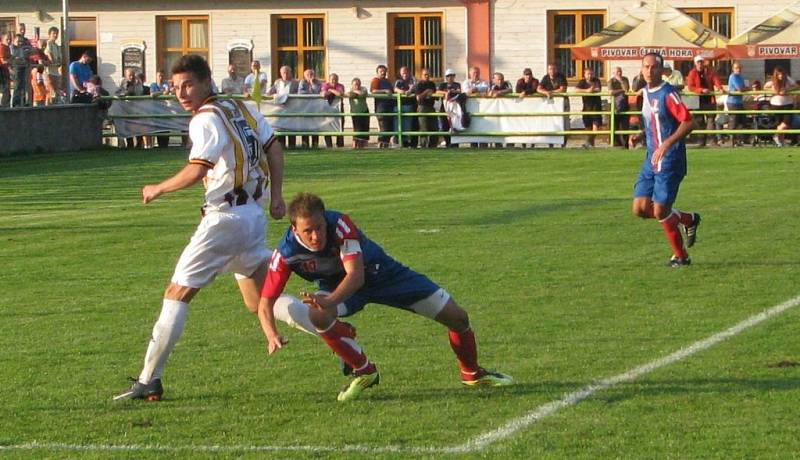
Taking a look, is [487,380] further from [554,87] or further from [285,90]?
[285,90]

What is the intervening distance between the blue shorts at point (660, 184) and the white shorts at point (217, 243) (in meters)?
5.82

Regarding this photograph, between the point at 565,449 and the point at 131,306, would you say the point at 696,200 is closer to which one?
the point at 131,306

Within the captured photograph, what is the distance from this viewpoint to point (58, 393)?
8016 mm

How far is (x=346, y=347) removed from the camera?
7758 mm

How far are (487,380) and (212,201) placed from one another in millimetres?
1643

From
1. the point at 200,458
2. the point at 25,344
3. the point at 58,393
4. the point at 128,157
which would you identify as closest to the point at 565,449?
the point at 200,458

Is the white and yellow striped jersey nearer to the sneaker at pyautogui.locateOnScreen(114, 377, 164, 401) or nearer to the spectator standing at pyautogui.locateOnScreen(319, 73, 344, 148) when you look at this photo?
the sneaker at pyautogui.locateOnScreen(114, 377, 164, 401)

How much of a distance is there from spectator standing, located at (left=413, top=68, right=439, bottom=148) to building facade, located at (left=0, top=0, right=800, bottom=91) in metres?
6.68

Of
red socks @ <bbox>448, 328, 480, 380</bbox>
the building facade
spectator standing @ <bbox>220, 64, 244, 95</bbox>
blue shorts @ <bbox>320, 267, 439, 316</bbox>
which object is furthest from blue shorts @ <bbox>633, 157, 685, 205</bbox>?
the building facade

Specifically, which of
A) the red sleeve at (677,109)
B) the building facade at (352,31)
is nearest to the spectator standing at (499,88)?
the building facade at (352,31)

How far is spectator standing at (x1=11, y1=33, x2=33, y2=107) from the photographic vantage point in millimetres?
29359

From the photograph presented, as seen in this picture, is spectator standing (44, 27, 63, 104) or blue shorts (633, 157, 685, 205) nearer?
blue shorts (633, 157, 685, 205)

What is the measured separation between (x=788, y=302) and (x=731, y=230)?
4.66 metres

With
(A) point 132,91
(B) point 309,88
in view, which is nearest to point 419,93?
(B) point 309,88
